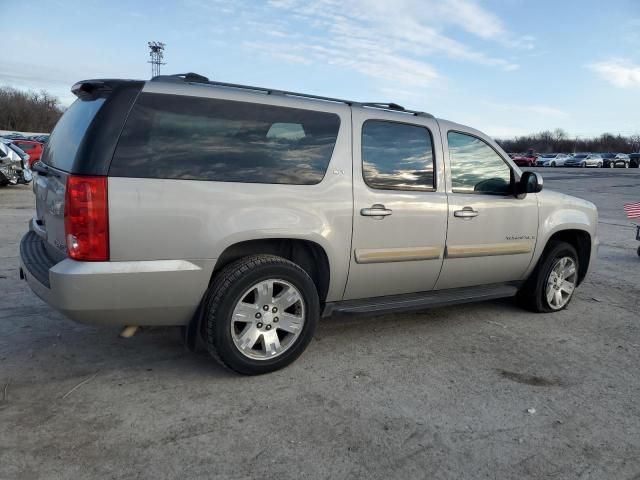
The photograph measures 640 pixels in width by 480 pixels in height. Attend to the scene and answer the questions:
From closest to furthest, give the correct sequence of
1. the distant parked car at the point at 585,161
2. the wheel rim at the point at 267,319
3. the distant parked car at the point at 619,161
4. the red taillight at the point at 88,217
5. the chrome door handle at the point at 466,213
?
the red taillight at the point at 88,217 < the wheel rim at the point at 267,319 < the chrome door handle at the point at 466,213 < the distant parked car at the point at 585,161 < the distant parked car at the point at 619,161

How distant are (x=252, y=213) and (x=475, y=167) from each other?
220 cm

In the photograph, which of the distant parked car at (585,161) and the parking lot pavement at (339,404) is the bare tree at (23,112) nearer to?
the distant parked car at (585,161)

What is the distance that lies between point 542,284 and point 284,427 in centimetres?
330

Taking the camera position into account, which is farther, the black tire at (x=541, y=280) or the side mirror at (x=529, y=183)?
the black tire at (x=541, y=280)

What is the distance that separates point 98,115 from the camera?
3.17 m

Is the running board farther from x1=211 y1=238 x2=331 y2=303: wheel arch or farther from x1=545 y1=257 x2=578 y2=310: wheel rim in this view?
x1=545 y1=257 x2=578 y2=310: wheel rim

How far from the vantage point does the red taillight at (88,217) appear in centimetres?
303

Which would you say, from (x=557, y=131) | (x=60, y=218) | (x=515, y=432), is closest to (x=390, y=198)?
(x=515, y=432)

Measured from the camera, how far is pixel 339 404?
128 inches

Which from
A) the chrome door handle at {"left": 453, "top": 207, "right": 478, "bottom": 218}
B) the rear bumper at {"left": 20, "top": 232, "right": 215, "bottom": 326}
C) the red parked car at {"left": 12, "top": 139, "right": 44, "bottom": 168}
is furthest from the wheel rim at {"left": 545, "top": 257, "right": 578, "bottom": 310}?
the red parked car at {"left": 12, "top": 139, "right": 44, "bottom": 168}

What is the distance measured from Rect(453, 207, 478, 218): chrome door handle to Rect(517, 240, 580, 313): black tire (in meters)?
1.16

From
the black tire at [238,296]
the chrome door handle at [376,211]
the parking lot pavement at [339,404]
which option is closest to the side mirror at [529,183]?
the parking lot pavement at [339,404]

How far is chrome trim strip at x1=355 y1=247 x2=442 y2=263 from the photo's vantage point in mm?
4003

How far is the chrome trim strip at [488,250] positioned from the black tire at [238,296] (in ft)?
4.58
